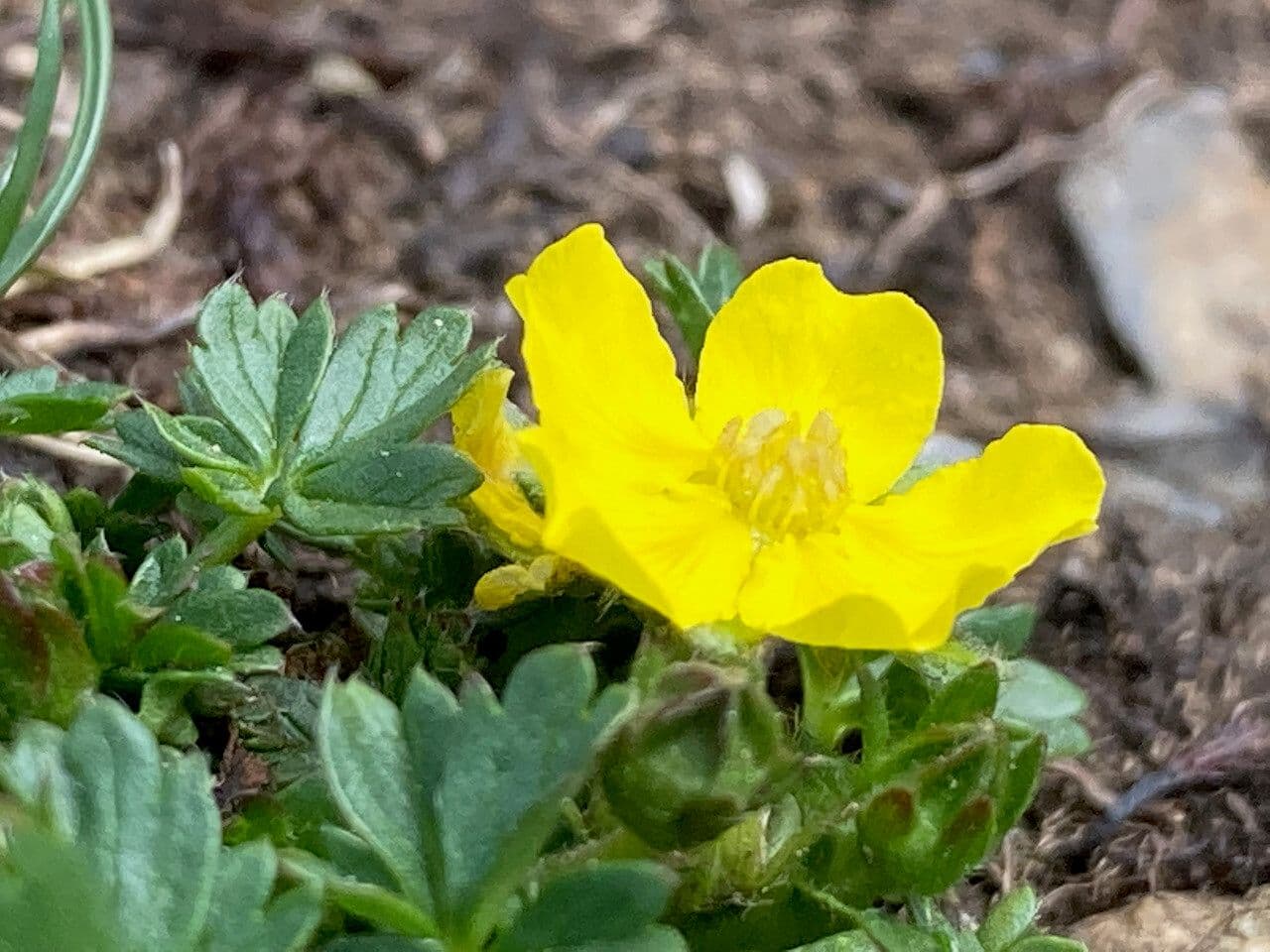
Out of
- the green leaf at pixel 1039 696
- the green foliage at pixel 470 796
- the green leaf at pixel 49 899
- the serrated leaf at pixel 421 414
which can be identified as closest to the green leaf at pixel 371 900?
the green foliage at pixel 470 796

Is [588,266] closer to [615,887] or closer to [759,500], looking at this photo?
[759,500]

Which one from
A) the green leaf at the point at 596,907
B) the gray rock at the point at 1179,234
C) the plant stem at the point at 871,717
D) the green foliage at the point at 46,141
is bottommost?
the gray rock at the point at 1179,234

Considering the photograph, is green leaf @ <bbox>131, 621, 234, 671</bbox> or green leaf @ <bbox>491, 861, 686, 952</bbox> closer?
green leaf @ <bbox>491, 861, 686, 952</bbox>

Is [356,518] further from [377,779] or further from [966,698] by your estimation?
[966,698]

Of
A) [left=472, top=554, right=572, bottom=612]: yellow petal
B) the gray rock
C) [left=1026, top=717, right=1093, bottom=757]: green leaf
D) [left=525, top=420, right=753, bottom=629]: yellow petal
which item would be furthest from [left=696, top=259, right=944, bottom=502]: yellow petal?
the gray rock

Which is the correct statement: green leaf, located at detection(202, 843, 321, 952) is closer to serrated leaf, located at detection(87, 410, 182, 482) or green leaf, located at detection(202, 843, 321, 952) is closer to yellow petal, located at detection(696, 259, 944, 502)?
serrated leaf, located at detection(87, 410, 182, 482)

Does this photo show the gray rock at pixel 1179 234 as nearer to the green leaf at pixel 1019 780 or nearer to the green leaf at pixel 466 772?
the green leaf at pixel 1019 780

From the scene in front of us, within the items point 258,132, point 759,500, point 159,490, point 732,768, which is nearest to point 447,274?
point 258,132
